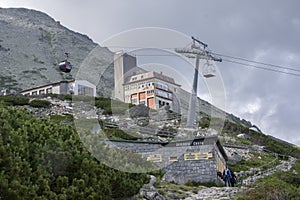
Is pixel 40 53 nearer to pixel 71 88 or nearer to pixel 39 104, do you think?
pixel 71 88

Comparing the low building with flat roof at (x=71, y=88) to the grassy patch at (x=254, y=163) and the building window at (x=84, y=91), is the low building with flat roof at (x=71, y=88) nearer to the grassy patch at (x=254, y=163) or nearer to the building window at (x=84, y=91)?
the building window at (x=84, y=91)

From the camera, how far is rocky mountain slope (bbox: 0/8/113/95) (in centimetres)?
8388

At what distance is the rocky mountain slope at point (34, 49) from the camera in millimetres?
83875

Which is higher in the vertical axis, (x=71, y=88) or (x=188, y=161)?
Answer: (x=71, y=88)

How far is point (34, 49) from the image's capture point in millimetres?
102250

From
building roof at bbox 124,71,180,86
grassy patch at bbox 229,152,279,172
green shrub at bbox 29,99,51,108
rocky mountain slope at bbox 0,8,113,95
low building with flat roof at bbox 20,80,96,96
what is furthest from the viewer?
rocky mountain slope at bbox 0,8,113,95

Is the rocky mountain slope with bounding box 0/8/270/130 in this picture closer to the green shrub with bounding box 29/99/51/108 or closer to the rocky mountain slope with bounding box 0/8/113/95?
the rocky mountain slope with bounding box 0/8/113/95

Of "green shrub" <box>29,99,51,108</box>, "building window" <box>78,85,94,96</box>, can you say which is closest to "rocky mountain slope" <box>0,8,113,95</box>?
"building window" <box>78,85,94,96</box>

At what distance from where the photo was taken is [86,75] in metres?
61.8

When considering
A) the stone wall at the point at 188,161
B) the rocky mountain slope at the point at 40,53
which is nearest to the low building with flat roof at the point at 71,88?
the rocky mountain slope at the point at 40,53

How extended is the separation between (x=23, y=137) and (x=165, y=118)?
3052 centimetres

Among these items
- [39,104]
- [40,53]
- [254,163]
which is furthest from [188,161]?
[40,53]

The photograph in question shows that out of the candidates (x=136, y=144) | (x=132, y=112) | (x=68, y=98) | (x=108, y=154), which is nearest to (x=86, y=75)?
(x=68, y=98)

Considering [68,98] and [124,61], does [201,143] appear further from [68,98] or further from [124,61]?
[124,61]
